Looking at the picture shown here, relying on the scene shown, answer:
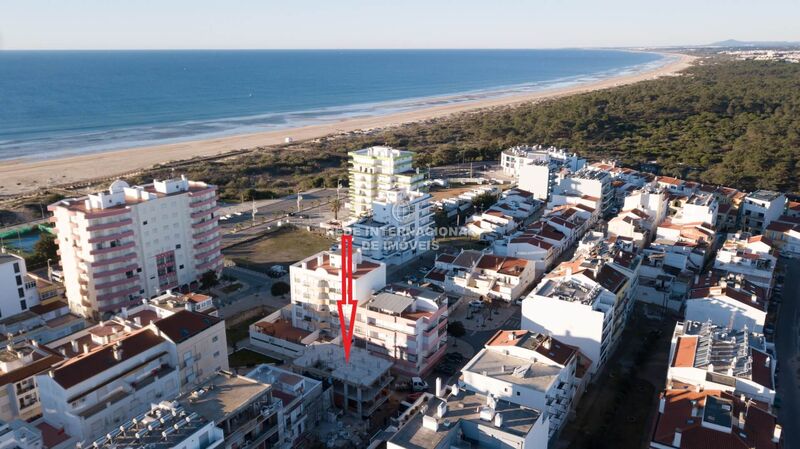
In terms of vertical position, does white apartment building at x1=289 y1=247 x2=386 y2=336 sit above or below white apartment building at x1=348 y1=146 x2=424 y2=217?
below

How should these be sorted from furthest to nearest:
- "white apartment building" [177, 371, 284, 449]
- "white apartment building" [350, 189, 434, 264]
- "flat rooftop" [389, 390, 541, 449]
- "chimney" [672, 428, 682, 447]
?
"white apartment building" [350, 189, 434, 264] → "chimney" [672, 428, 682, 447] → "white apartment building" [177, 371, 284, 449] → "flat rooftop" [389, 390, 541, 449]

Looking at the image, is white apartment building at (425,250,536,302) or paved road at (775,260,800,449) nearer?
paved road at (775,260,800,449)

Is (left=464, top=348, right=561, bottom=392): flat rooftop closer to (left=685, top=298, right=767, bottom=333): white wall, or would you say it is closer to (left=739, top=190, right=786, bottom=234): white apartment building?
(left=685, top=298, right=767, bottom=333): white wall

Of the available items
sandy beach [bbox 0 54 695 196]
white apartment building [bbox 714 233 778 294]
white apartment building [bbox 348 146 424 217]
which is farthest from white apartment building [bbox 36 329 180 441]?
sandy beach [bbox 0 54 695 196]

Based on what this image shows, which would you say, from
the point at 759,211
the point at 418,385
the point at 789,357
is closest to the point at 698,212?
the point at 759,211

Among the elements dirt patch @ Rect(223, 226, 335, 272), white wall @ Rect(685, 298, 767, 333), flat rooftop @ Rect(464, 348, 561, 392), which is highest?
flat rooftop @ Rect(464, 348, 561, 392)

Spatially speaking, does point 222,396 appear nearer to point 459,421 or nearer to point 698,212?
point 459,421

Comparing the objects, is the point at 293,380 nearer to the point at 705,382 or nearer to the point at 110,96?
the point at 705,382

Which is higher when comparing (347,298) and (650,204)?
(650,204)
